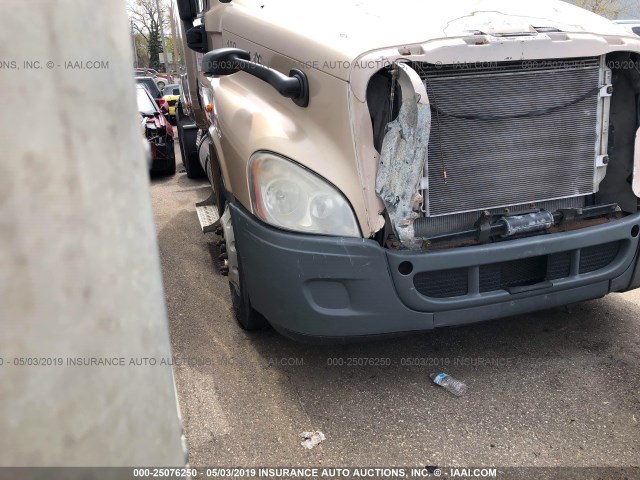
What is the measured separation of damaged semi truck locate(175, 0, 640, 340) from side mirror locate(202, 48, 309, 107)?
0.01 metres

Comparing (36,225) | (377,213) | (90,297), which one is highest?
(36,225)

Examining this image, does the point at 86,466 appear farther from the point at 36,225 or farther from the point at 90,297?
the point at 36,225

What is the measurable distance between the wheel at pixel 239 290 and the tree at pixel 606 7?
2402 cm

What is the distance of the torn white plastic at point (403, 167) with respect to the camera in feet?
8.74

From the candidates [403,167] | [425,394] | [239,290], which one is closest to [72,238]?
[403,167]

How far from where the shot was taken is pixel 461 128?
2.86 metres

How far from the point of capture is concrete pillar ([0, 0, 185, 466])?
2.59 ft

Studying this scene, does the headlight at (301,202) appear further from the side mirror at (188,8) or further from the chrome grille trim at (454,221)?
the side mirror at (188,8)

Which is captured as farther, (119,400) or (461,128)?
(461,128)

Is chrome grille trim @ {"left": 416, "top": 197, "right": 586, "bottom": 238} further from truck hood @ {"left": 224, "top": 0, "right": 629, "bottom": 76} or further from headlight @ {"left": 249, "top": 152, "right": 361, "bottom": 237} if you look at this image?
truck hood @ {"left": 224, "top": 0, "right": 629, "bottom": 76}

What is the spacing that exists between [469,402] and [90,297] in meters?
2.48

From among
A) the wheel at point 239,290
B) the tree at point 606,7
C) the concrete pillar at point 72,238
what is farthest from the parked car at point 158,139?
the tree at point 606,7

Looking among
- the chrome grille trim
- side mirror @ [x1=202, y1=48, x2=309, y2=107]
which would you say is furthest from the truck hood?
the chrome grille trim

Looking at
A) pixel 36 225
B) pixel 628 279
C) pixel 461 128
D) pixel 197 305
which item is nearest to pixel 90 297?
pixel 36 225
